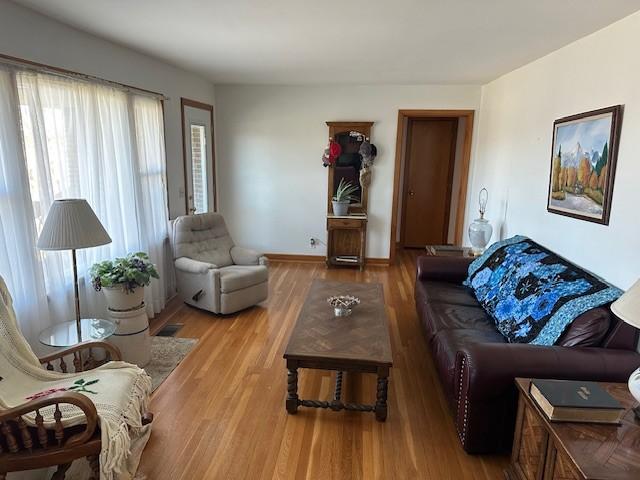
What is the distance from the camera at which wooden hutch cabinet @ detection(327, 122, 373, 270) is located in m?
5.38

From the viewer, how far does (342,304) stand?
113 inches

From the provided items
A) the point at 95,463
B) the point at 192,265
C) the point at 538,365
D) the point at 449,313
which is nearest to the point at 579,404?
the point at 538,365

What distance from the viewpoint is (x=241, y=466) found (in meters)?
2.04

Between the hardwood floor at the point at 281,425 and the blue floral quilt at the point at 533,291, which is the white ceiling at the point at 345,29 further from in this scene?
the hardwood floor at the point at 281,425

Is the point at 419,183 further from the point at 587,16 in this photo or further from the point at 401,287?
the point at 587,16

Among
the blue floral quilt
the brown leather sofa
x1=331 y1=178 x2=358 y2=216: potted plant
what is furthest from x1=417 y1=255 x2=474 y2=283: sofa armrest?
x1=331 y1=178 x2=358 y2=216: potted plant

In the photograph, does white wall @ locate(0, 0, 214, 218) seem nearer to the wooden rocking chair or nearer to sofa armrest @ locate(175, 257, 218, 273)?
sofa armrest @ locate(175, 257, 218, 273)

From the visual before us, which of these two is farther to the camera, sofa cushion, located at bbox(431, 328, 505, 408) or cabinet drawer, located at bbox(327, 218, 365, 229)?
cabinet drawer, located at bbox(327, 218, 365, 229)

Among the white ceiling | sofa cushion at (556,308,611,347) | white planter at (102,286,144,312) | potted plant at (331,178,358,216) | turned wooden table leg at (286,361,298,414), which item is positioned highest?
the white ceiling

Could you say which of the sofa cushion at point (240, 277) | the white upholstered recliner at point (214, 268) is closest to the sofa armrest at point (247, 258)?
the white upholstered recliner at point (214, 268)

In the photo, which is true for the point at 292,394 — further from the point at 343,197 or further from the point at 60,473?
the point at 343,197

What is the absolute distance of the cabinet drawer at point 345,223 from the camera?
5.37 m

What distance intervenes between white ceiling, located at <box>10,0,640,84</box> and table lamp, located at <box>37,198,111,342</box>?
3.84ft

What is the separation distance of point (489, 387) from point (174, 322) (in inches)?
112
